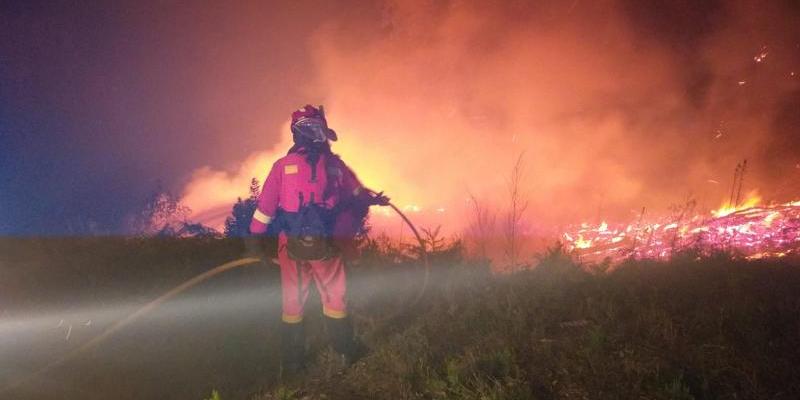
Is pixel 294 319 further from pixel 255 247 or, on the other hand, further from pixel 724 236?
pixel 724 236

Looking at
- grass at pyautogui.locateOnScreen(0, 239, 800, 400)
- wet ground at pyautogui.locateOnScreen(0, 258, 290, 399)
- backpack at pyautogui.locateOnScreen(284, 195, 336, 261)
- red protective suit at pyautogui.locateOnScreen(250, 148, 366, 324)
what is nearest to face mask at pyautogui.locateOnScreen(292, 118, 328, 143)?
red protective suit at pyautogui.locateOnScreen(250, 148, 366, 324)

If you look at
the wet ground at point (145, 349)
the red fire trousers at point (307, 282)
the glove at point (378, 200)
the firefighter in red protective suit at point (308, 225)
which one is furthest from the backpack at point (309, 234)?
the wet ground at point (145, 349)

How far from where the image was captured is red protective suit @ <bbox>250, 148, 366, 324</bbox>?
4.50 m

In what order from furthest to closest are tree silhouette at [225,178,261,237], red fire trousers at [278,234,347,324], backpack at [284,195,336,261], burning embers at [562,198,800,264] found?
burning embers at [562,198,800,264], tree silhouette at [225,178,261,237], red fire trousers at [278,234,347,324], backpack at [284,195,336,261]

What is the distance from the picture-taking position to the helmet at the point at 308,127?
179 inches

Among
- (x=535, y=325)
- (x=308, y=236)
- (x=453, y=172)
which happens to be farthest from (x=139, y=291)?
(x=453, y=172)

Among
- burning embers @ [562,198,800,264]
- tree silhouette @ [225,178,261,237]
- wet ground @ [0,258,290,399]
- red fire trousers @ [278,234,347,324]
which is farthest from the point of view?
burning embers @ [562,198,800,264]

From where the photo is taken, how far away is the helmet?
179 inches

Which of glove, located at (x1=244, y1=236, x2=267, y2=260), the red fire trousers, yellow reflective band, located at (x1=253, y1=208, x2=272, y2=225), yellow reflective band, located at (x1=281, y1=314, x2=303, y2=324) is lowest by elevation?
yellow reflective band, located at (x1=281, y1=314, x2=303, y2=324)

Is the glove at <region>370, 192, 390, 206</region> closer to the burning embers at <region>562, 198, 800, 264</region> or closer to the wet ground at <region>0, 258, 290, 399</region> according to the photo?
the wet ground at <region>0, 258, 290, 399</region>

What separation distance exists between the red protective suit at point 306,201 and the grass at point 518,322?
599 mm

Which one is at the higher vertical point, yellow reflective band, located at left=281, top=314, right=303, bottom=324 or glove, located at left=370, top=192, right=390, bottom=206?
glove, located at left=370, top=192, right=390, bottom=206

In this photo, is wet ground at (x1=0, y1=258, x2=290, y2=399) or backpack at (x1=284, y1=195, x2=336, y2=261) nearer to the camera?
wet ground at (x1=0, y1=258, x2=290, y2=399)

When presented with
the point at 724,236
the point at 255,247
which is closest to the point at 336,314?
the point at 255,247
